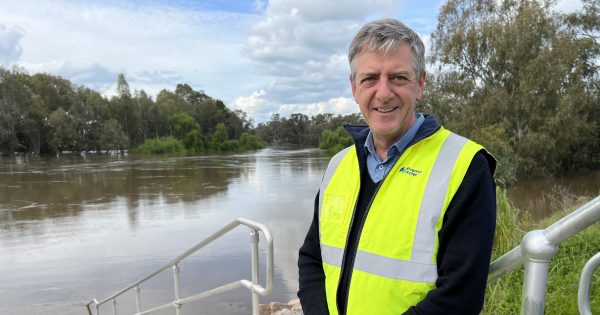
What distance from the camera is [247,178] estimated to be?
93.5 feet

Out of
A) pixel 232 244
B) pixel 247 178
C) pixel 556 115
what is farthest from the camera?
pixel 247 178

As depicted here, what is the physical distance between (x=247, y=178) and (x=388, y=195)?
27.4 m

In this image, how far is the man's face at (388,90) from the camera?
1459 mm

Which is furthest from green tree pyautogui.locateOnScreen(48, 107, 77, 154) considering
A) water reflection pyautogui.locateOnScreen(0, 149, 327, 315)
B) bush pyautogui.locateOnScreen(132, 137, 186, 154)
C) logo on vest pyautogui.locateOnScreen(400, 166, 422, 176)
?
logo on vest pyautogui.locateOnScreen(400, 166, 422, 176)

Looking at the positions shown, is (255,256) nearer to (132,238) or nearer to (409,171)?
(409,171)

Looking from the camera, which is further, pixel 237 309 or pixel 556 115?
pixel 556 115

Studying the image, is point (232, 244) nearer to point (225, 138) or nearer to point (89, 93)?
point (89, 93)

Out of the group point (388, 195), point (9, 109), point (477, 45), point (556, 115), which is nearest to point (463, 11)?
point (477, 45)

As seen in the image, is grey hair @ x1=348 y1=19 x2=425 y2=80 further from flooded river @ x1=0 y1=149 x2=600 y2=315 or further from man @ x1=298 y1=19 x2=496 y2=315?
flooded river @ x1=0 y1=149 x2=600 y2=315

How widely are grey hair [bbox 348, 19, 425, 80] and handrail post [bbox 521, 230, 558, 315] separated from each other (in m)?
0.70

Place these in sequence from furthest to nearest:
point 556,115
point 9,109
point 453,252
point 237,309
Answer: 1. point 9,109
2. point 556,115
3. point 237,309
4. point 453,252

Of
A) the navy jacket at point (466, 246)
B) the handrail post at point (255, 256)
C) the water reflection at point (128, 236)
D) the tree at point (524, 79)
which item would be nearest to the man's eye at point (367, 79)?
the navy jacket at point (466, 246)

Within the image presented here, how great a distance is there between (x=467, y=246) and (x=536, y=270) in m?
0.22

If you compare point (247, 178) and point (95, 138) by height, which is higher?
point (95, 138)
